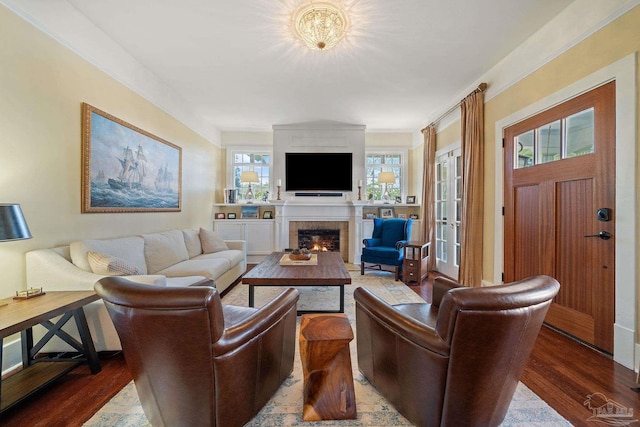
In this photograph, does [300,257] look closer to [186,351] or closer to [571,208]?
[186,351]

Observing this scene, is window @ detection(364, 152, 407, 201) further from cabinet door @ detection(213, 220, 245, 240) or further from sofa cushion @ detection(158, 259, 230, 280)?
sofa cushion @ detection(158, 259, 230, 280)

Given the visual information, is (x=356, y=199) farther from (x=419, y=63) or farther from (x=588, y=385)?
(x=588, y=385)

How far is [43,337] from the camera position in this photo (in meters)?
1.74

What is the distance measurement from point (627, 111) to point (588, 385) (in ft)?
6.03

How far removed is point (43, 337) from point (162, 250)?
146 cm

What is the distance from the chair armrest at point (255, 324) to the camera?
3.65ft

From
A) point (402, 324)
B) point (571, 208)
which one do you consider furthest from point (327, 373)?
point (571, 208)

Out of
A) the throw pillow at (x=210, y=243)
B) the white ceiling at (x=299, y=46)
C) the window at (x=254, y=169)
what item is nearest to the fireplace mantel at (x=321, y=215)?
the window at (x=254, y=169)

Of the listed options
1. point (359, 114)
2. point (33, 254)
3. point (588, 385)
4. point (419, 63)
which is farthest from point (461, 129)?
point (33, 254)

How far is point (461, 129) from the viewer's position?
3.71m

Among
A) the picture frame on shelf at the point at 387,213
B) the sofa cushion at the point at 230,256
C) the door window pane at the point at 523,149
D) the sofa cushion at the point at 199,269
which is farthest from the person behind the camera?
the picture frame on shelf at the point at 387,213

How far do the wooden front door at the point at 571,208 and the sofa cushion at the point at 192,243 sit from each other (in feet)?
13.2

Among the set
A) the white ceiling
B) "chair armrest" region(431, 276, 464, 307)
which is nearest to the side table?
"chair armrest" region(431, 276, 464, 307)

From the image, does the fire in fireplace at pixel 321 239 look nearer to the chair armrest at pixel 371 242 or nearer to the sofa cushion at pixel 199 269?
the chair armrest at pixel 371 242
